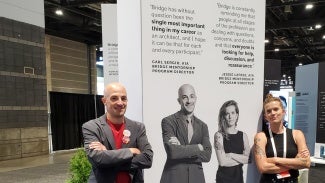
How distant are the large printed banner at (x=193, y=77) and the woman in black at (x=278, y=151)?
0.52 feet

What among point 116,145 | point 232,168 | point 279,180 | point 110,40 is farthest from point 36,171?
point 279,180

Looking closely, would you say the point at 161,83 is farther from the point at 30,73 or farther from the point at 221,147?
the point at 30,73

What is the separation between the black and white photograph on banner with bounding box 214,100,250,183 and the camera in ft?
7.93

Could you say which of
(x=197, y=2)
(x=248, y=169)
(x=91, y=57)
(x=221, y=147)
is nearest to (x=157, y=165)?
(x=221, y=147)

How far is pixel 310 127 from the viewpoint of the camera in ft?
13.4

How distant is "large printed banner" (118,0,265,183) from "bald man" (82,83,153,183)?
0.16 meters

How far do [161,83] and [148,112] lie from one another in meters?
0.20

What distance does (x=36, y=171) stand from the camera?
767 centimetres

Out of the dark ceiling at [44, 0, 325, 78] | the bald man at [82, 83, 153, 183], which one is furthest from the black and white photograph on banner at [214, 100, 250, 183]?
the dark ceiling at [44, 0, 325, 78]

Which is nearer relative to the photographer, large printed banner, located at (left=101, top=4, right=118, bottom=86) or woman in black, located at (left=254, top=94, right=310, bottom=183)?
woman in black, located at (left=254, top=94, right=310, bottom=183)

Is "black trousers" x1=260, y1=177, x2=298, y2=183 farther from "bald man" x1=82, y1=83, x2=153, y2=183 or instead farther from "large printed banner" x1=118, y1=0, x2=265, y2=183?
"bald man" x1=82, y1=83, x2=153, y2=183

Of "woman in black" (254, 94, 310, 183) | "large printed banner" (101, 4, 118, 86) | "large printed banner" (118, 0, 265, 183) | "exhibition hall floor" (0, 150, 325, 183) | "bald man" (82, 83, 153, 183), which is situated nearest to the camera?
"bald man" (82, 83, 153, 183)

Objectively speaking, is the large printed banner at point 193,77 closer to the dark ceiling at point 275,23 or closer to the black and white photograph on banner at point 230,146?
the black and white photograph on banner at point 230,146

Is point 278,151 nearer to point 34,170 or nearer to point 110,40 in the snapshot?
point 110,40
